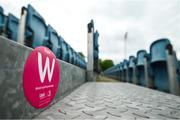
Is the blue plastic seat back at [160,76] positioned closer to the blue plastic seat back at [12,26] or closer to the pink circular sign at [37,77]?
the pink circular sign at [37,77]

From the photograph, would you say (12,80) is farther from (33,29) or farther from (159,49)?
(159,49)

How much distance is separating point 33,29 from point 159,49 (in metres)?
4.99

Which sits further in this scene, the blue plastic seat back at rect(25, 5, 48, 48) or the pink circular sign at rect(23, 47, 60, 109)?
the blue plastic seat back at rect(25, 5, 48, 48)

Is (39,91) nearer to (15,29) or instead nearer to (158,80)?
(15,29)

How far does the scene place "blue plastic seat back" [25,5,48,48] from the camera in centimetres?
237

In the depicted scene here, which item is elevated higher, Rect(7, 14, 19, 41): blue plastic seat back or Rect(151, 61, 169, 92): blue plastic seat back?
Rect(7, 14, 19, 41): blue plastic seat back

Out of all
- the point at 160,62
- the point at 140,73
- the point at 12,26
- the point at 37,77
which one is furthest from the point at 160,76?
the point at 12,26

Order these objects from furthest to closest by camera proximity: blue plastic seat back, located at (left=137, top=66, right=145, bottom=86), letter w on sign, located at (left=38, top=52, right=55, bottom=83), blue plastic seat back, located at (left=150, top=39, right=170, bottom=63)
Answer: blue plastic seat back, located at (left=137, top=66, right=145, bottom=86)
blue plastic seat back, located at (left=150, top=39, right=170, bottom=63)
letter w on sign, located at (left=38, top=52, right=55, bottom=83)

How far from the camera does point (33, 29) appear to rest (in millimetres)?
2486

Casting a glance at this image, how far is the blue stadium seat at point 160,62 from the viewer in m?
4.71

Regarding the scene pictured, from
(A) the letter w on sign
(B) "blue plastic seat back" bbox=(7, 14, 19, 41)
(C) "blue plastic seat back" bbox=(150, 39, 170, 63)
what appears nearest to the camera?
(A) the letter w on sign

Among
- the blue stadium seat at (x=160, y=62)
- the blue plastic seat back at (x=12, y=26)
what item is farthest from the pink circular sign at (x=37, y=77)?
the blue stadium seat at (x=160, y=62)

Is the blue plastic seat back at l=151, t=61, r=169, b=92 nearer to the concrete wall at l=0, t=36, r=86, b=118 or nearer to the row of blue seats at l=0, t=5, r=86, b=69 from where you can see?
the row of blue seats at l=0, t=5, r=86, b=69

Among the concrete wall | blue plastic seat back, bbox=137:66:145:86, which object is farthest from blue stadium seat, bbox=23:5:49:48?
blue plastic seat back, bbox=137:66:145:86
